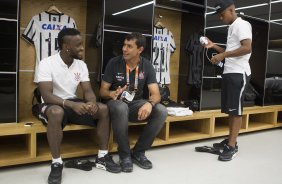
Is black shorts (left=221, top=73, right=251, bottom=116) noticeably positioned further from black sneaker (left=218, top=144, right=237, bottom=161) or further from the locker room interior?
the locker room interior

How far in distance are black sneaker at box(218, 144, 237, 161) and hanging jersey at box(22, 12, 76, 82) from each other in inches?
74.8

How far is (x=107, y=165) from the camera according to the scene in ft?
7.35

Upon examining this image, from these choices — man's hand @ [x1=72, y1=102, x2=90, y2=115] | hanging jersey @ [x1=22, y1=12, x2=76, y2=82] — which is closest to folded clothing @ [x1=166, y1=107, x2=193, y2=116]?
man's hand @ [x1=72, y1=102, x2=90, y2=115]

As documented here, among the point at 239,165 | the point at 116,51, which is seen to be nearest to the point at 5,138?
the point at 116,51

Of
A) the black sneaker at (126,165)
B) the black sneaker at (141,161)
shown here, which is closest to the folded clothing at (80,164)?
the black sneaker at (126,165)

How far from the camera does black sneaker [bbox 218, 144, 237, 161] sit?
8.69 ft

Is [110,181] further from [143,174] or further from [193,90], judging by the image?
[193,90]

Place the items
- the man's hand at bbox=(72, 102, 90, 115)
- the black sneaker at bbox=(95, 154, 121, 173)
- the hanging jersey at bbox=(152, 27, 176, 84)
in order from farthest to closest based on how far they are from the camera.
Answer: the hanging jersey at bbox=(152, 27, 176, 84) → the black sneaker at bbox=(95, 154, 121, 173) → the man's hand at bbox=(72, 102, 90, 115)

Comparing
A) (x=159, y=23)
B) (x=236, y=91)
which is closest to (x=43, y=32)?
(x=159, y=23)

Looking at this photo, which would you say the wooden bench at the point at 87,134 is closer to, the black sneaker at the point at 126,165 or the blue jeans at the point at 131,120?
the blue jeans at the point at 131,120

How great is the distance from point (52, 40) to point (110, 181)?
1.56 m

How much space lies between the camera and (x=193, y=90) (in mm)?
3635

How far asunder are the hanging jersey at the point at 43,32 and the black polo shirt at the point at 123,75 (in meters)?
0.74

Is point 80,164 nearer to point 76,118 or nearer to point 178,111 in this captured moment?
point 76,118
